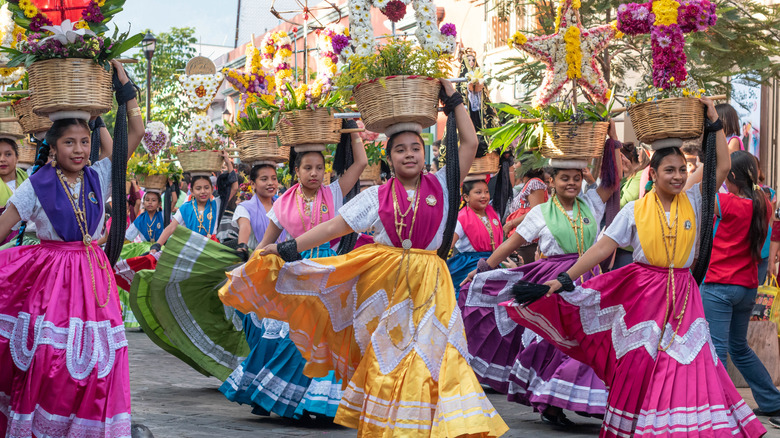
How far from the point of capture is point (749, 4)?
12750 mm

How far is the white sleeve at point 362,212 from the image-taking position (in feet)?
18.7

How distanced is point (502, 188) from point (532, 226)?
7.68 ft

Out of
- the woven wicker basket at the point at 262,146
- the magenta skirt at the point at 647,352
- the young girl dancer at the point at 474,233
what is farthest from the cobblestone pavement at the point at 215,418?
the woven wicker basket at the point at 262,146

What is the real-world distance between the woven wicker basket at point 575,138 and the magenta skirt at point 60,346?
321 centimetres

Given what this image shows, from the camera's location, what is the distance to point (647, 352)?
5730 mm

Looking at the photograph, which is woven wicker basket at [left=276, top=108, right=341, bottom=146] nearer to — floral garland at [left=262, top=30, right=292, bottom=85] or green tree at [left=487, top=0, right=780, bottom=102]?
floral garland at [left=262, top=30, right=292, bottom=85]

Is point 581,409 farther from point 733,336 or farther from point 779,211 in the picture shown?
point 779,211

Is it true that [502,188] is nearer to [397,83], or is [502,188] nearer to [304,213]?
[304,213]

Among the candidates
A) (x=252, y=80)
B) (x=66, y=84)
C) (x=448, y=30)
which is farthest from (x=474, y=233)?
(x=66, y=84)

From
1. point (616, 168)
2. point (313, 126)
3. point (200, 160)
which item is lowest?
point (616, 168)

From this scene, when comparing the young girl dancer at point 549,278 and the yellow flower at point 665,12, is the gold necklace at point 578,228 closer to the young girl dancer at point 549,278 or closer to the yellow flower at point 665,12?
the young girl dancer at point 549,278

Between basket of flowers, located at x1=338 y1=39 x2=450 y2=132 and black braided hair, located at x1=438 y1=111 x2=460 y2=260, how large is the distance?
136mm

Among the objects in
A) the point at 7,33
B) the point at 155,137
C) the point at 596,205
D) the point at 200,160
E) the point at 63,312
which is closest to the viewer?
the point at 63,312

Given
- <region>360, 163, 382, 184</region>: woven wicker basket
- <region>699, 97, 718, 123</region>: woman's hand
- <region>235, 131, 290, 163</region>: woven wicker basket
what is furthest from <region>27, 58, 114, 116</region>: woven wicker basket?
<region>360, 163, 382, 184</region>: woven wicker basket
